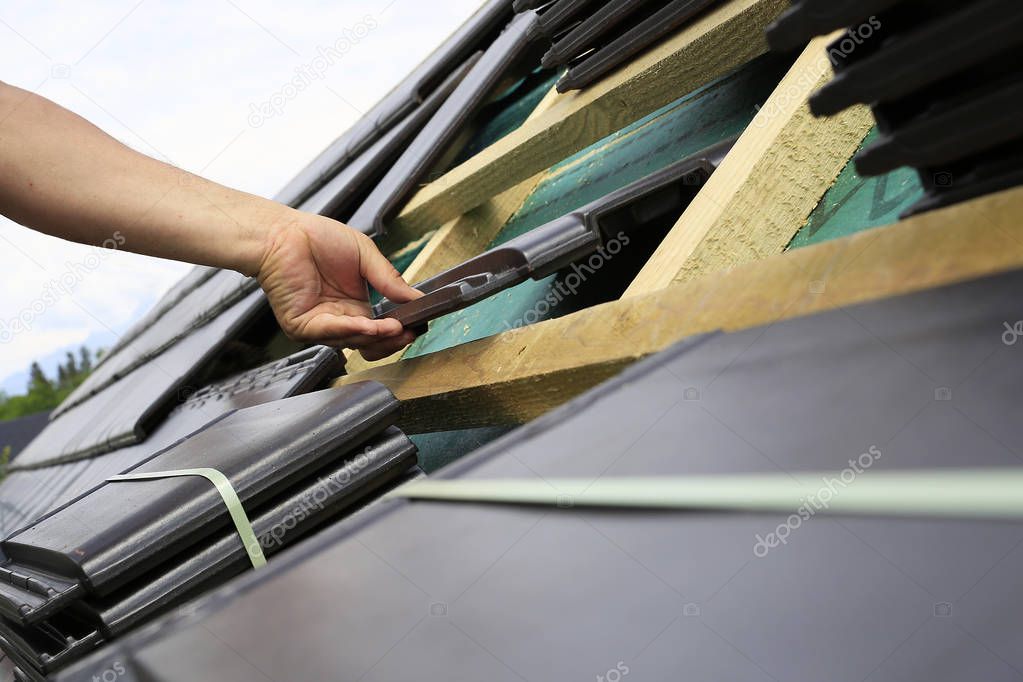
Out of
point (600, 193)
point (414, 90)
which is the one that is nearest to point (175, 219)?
point (600, 193)

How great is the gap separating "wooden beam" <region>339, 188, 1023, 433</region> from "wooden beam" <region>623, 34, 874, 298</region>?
16 centimetres

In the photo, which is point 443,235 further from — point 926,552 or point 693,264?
point 926,552

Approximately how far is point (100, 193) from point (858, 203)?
4.89 feet

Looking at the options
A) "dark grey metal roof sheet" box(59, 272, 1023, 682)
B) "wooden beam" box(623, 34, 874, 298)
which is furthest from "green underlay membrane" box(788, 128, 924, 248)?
"dark grey metal roof sheet" box(59, 272, 1023, 682)

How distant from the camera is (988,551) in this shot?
378 mm

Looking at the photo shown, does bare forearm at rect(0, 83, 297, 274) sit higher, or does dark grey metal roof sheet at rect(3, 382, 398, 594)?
bare forearm at rect(0, 83, 297, 274)

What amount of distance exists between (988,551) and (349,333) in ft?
4.64

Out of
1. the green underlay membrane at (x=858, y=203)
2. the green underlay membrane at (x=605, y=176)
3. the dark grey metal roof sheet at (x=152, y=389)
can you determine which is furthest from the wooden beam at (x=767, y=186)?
the dark grey metal roof sheet at (x=152, y=389)

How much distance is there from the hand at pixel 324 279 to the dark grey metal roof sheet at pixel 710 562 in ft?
3.33

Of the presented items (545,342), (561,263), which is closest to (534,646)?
(545,342)

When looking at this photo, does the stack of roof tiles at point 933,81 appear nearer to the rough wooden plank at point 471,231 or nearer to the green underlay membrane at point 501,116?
the rough wooden plank at point 471,231

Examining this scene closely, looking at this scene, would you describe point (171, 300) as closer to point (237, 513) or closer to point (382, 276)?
point (382, 276)

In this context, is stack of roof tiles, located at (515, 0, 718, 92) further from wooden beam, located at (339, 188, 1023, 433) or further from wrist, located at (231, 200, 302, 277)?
wooden beam, located at (339, 188, 1023, 433)

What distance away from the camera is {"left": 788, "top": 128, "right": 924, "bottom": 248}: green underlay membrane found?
1.19 meters
